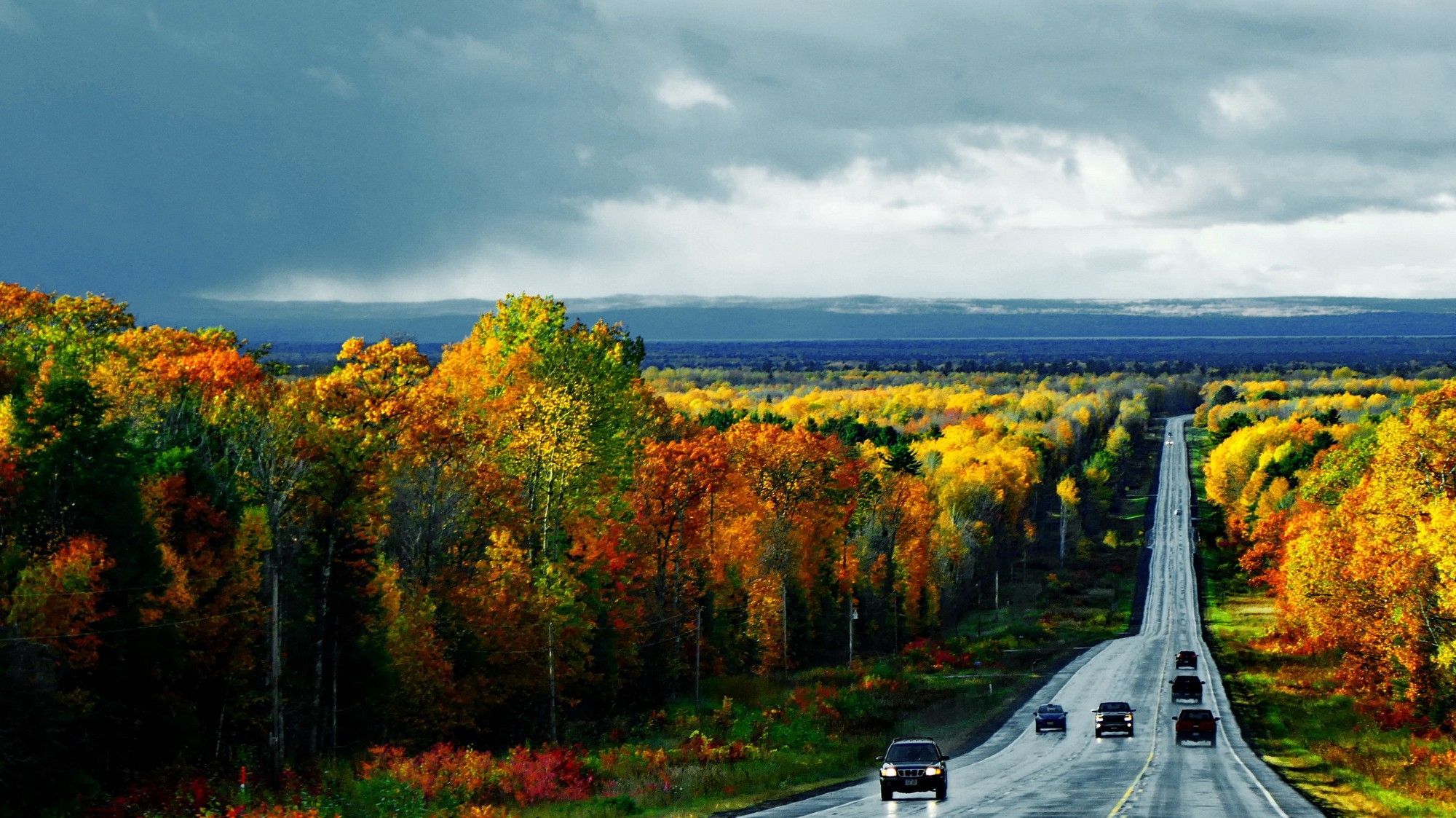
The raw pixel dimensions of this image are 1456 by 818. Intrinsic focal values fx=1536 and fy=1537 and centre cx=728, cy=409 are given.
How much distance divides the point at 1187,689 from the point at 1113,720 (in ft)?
50.3

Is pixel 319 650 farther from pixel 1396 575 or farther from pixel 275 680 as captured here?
pixel 1396 575

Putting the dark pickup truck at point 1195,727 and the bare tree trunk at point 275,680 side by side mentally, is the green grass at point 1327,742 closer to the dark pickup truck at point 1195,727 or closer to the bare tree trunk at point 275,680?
the dark pickup truck at point 1195,727

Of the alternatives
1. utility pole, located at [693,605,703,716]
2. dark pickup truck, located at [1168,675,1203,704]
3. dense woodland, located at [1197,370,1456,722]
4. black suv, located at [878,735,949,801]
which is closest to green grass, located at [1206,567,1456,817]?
dense woodland, located at [1197,370,1456,722]

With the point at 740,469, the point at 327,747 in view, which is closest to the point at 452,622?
the point at 327,747

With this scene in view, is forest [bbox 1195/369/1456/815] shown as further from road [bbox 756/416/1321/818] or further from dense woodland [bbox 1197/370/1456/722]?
road [bbox 756/416/1321/818]

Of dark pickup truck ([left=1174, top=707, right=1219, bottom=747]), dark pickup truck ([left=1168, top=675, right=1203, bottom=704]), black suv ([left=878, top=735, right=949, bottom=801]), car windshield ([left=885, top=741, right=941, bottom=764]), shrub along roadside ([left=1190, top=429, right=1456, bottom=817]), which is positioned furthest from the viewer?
dark pickup truck ([left=1168, top=675, right=1203, bottom=704])

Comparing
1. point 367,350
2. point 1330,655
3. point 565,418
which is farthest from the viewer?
point 1330,655

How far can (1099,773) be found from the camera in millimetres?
49812

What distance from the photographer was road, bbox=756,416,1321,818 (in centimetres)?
3919

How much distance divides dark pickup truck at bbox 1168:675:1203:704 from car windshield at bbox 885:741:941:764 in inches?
1477

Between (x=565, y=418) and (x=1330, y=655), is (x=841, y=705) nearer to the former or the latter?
(x=565, y=418)

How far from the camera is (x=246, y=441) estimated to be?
50188mm

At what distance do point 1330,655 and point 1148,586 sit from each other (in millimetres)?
57431

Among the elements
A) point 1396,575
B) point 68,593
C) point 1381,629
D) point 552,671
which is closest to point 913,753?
point 552,671
